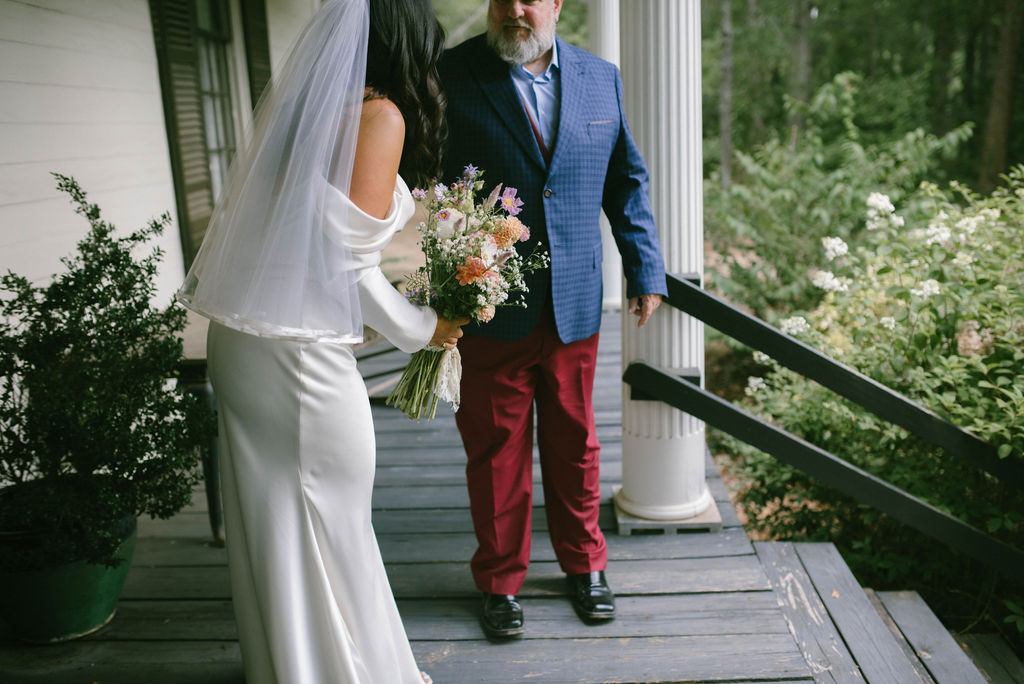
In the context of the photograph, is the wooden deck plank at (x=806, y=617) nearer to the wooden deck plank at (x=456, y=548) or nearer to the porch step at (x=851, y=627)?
the porch step at (x=851, y=627)

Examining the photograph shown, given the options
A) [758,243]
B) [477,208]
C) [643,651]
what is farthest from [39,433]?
[758,243]

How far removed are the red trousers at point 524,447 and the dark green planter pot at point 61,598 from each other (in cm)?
108

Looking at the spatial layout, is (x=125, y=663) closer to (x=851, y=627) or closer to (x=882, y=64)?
(x=851, y=627)

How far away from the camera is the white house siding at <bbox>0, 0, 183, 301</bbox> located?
2.84 meters

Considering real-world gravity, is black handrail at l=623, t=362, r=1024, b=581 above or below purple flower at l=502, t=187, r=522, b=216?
below

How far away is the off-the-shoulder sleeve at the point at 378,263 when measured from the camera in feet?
5.71

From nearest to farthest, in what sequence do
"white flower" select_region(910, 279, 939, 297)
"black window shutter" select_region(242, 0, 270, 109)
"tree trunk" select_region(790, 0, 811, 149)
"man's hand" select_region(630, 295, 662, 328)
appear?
"man's hand" select_region(630, 295, 662, 328), "white flower" select_region(910, 279, 939, 297), "black window shutter" select_region(242, 0, 270, 109), "tree trunk" select_region(790, 0, 811, 149)

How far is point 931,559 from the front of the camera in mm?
3379

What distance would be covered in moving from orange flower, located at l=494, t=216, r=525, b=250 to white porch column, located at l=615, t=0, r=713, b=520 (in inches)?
38.0

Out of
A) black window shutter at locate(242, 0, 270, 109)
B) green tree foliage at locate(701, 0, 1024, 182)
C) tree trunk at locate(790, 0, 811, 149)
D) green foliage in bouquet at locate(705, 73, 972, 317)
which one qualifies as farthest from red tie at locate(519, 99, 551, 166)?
tree trunk at locate(790, 0, 811, 149)

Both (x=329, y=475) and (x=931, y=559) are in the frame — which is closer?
(x=329, y=475)

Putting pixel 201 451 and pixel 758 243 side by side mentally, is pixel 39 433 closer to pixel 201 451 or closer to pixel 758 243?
pixel 201 451

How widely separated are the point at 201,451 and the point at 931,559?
288cm

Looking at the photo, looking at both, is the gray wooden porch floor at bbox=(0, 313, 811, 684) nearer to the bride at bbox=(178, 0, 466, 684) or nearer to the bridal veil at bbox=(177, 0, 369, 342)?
the bride at bbox=(178, 0, 466, 684)
